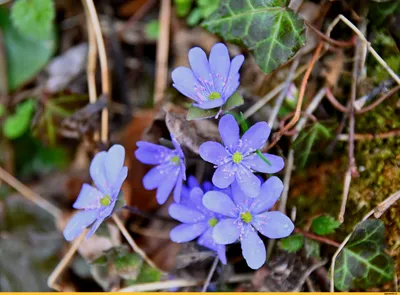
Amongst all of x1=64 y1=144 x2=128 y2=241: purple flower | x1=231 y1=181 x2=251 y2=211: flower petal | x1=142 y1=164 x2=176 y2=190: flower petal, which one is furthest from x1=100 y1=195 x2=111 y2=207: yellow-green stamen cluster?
x1=231 y1=181 x2=251 y2=211: flower petal

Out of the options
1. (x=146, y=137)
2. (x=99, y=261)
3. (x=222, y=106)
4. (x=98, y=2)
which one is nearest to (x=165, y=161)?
(x=146, y=137)

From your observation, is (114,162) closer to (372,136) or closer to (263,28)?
(263,28)

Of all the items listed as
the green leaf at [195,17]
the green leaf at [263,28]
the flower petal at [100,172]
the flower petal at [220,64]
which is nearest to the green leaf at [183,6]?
the green leaf at [195,17]

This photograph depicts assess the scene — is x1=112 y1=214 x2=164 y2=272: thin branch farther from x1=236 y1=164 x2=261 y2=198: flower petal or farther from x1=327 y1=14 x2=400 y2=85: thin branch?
x1=327 y1=14 x2=400 y2=85: thin branch

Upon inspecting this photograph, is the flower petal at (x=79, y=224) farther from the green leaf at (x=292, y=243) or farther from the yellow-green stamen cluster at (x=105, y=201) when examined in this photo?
the green leaf at (x=292, y=243)

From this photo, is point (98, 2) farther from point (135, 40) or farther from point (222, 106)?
point (222, 106)

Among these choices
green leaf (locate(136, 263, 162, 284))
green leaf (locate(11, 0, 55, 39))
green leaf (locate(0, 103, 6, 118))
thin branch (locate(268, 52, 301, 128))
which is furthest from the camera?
green leaf (locate(0, 103, 6, 118))
